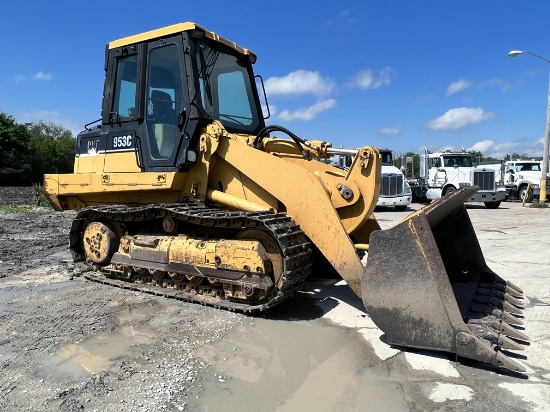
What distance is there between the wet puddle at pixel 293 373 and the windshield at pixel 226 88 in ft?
9.53

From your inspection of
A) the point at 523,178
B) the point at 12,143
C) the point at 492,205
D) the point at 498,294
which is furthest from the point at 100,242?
the point at 12,143

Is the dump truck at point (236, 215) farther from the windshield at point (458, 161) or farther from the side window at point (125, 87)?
the windshield at point (458, 161)

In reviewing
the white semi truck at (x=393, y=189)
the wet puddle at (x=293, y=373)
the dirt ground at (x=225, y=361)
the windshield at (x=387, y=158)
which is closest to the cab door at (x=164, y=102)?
the dirt ground at (x=225, y=361)

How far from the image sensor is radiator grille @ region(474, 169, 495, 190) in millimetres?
19766

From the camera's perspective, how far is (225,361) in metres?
3.66

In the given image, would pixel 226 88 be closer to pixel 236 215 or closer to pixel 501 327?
pixel 236 215

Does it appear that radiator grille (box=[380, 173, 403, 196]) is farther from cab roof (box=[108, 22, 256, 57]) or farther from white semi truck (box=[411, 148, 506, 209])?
cab roof (box=[108, 22, 256, 57])

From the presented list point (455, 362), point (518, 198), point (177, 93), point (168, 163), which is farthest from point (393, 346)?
point (518, 198)

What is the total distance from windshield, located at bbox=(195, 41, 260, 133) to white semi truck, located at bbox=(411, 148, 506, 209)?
15.3m

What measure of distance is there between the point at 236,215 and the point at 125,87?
9.18 ft

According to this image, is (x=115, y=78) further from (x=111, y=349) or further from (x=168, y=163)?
(x=111, y=349)

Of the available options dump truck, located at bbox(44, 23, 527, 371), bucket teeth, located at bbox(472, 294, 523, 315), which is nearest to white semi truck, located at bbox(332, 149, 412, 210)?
dump truck, located at bbox(44, 23, 527, 371)

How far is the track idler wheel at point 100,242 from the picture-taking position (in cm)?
613

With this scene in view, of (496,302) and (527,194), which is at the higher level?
(527,194)
